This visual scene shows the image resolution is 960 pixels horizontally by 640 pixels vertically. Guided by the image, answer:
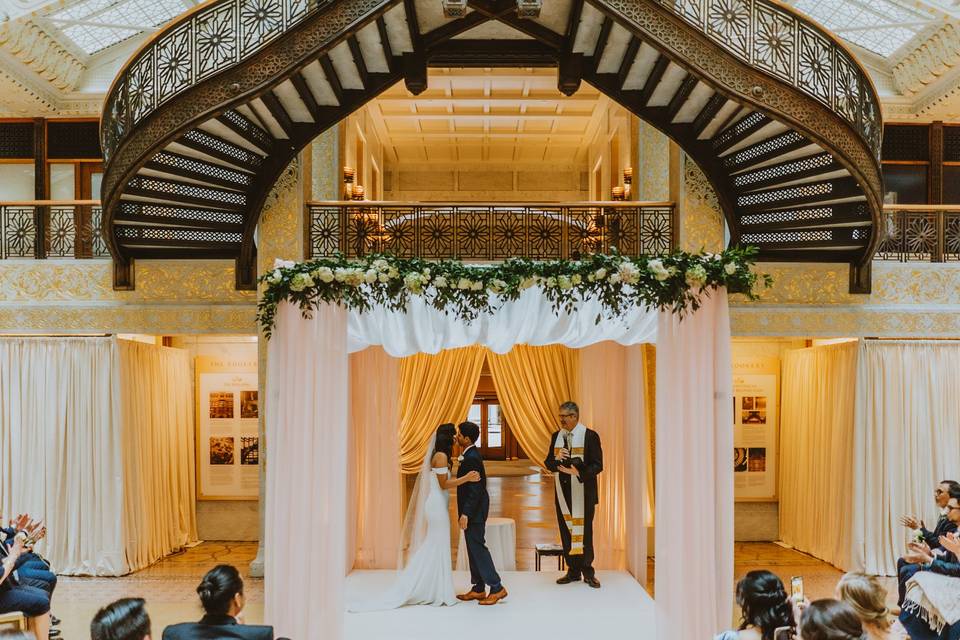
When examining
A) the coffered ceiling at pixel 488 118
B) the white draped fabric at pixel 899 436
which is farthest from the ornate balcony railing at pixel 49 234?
the white draped fabric at pixel 899 436

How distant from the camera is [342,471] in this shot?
602 centimetres

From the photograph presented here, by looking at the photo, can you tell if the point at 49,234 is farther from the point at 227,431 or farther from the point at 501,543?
the point at 501,543

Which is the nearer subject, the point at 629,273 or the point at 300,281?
the point at 300,281

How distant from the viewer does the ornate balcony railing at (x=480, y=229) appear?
372 inches

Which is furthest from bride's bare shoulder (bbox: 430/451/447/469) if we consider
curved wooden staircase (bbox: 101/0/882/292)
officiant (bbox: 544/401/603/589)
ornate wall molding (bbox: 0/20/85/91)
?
ornate wall molding (bbox: 0/20/85/91)

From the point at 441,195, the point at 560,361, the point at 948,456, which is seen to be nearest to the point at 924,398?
the point at 948,456

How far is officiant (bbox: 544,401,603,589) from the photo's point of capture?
26.4ft

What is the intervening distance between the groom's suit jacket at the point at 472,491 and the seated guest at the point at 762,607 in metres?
3.72

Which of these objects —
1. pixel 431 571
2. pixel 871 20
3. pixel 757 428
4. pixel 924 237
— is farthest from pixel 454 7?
pixel 757 428

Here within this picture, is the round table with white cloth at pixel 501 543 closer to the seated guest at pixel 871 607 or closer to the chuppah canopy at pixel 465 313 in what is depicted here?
the chuppah canopy at pixel 465 313

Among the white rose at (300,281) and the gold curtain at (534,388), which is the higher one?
the white rose at (300,281)

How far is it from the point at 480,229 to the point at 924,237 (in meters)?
5.05

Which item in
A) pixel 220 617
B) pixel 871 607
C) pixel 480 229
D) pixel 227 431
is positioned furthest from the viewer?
pixel 227 431

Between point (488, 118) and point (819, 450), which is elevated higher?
point (488, 118)
